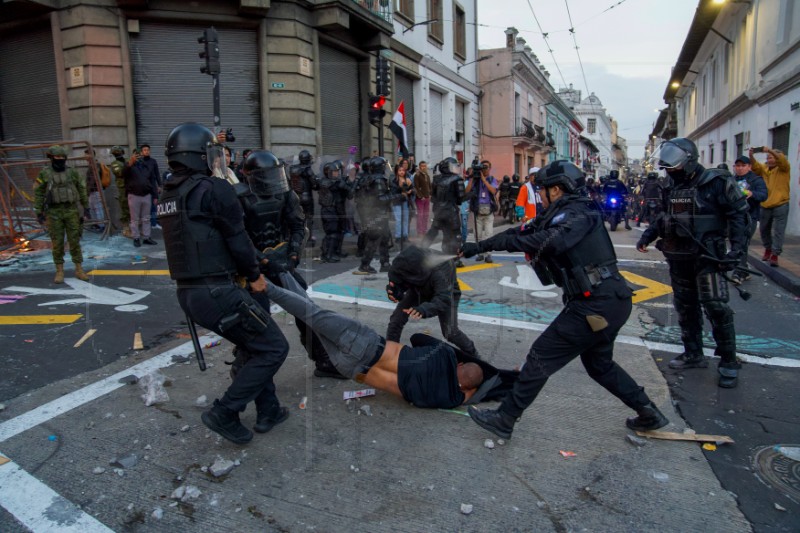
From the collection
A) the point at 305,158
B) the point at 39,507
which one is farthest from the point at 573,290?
the point at 305,158

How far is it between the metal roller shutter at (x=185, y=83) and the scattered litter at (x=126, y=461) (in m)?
10.3

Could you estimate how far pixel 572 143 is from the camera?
59219 mm

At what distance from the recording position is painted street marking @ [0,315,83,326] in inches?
220

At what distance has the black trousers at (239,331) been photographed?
119 inches

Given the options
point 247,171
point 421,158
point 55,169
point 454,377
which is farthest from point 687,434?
point 421,158

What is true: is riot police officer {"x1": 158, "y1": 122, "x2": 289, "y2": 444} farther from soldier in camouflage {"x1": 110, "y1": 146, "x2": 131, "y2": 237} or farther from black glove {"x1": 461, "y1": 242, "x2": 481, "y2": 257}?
soldier in camouflage {"x1": 110, "y1": 146, "x2": 131, "y2": 237}

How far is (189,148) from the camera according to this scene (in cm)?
307

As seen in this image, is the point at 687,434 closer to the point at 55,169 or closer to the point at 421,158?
the point at 55,169

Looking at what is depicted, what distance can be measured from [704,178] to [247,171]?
3.64m

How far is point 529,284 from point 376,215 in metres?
2.80

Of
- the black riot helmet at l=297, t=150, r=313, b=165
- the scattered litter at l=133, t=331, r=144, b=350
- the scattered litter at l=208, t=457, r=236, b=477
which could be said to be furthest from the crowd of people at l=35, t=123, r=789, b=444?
the black riot helmet at l=297, t=150, r=313, b=165

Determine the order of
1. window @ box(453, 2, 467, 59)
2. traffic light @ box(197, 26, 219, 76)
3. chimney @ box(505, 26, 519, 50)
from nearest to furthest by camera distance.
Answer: traffic light @ box(197, 26, 219, 76) < window @ box(453, 2, 467, 59) < chimney @ box(505, 26, 519, 50)

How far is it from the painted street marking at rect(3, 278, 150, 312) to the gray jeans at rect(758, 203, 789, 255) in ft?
30.4

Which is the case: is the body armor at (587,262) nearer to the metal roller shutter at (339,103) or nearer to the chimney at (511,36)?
the metal roller shutter at (339,103)
